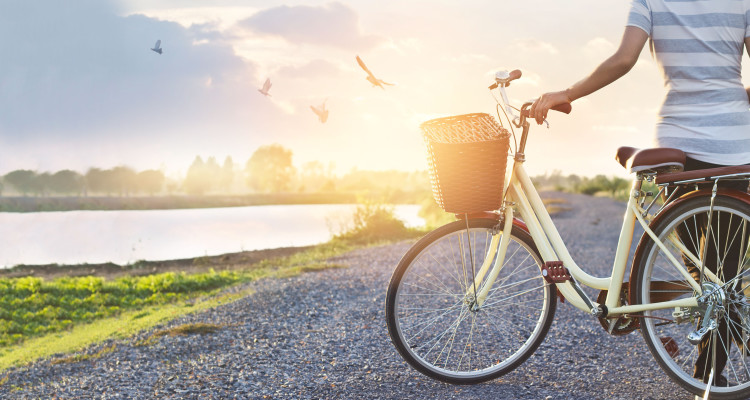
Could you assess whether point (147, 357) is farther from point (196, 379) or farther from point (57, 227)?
point (57, 227)

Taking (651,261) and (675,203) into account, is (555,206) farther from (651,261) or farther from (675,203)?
(675,203)

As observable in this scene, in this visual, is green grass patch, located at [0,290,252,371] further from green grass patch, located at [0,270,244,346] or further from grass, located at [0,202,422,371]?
green grass patch, located at [0,270,244,346]

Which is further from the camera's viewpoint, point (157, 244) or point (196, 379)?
point (157, 244)

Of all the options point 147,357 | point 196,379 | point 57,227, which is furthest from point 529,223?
point 57,227

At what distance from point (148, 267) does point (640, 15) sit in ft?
38.0

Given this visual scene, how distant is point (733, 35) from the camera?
2.67 metres

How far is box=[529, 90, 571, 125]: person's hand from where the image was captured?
2.80m

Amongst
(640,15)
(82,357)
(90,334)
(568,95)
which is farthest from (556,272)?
(90,334)

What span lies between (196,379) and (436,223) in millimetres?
12809

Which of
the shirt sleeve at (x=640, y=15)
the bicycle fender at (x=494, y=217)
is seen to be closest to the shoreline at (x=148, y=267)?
the bicycle fender at (x=494, y=217)

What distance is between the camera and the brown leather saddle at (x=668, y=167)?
2572mm

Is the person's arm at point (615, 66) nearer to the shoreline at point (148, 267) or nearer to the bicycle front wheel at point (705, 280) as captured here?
the bicycle front wheel at point (705, 280)

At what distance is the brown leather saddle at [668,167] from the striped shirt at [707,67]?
0.33 ft

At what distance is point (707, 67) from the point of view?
2.65m
